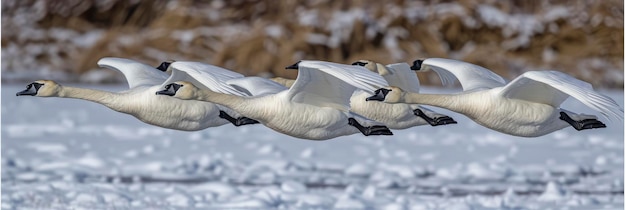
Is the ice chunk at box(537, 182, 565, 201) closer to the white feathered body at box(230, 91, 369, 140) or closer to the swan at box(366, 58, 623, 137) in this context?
the swan at box(366, 58, 623, 137)

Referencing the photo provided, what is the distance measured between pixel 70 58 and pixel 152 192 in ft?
25.3

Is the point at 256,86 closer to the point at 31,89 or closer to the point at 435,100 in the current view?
the point at 435,100

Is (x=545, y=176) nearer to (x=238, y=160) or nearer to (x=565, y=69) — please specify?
(x=238, y=160)

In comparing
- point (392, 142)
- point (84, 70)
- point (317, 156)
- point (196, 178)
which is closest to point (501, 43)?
point (84, 70)

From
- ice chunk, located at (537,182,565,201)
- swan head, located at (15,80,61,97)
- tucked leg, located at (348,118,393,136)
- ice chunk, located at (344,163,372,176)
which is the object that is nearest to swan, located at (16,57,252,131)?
swan head, located at (15,80,61,97)

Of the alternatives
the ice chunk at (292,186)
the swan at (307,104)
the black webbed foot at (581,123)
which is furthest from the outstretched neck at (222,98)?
the ice chunk at (292,186)

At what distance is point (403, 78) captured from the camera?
4.57 meters

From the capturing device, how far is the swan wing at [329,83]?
12.2 feet

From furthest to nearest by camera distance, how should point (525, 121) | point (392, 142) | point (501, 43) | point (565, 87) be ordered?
point (501, 43) → point (392, 142) → point (525, 121) → point (565, 87)

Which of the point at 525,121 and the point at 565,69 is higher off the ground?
the point at 565,69

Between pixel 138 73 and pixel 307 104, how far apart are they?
0.81m

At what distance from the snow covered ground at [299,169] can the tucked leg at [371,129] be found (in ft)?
8.50

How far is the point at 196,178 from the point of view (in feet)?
24.9

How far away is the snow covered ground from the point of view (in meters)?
6.74
